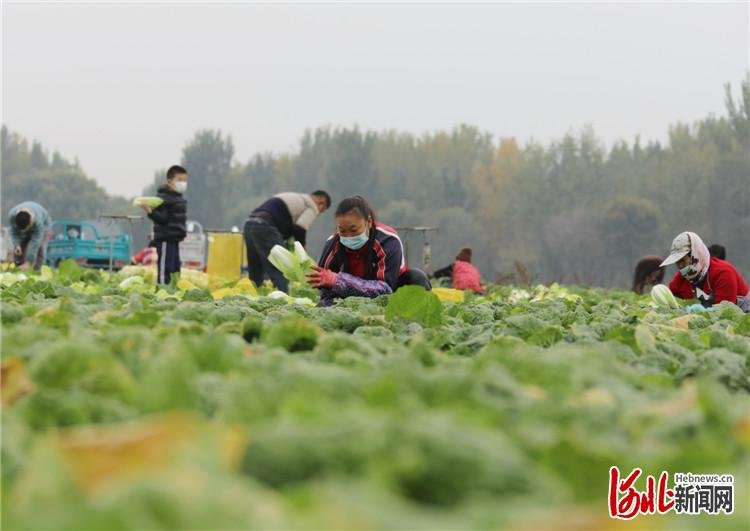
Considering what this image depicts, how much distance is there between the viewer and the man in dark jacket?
508 inches

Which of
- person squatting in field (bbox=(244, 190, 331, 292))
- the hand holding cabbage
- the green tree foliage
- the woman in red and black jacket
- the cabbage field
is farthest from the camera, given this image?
the green tree foliage

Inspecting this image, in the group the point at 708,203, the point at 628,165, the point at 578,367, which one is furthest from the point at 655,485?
the point at 628,165

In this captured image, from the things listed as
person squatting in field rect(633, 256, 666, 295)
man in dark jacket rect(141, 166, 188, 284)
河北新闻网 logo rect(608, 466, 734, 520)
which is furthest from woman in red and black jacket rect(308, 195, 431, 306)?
person squatting in field rect(633, 256, 666, 295)

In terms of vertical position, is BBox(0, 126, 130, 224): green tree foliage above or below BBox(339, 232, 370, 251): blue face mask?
above

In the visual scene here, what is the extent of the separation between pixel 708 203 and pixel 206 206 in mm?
51428

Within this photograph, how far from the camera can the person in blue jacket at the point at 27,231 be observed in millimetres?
15406

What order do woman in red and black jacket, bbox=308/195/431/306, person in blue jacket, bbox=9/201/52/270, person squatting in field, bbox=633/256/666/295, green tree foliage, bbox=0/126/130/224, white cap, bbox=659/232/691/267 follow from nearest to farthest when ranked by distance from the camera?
1. woman in red and black jacket, bbox=308/195/431/306
2. white cap, bbox=659/232/691/267
3. person in blue jacket, bbox=9/201/52/270
4. person squatting in field, bbox=633/256/666/295
5. green tree foliage, bbox=0/126/130/224

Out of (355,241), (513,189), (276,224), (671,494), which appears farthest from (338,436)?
(513,189)

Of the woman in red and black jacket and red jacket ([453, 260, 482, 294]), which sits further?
red jacket ([453, 260, 482, 294])

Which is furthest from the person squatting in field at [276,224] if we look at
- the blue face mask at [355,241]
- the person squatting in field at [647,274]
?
the person squatting in field at [647,274]

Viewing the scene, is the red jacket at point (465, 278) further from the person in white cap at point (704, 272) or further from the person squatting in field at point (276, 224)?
the person in white cap at point (704, 272)

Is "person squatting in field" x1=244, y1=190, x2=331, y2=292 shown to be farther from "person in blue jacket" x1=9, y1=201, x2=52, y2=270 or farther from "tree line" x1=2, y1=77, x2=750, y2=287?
"tree line" x1=2, y1=77, x2=750, y2=287

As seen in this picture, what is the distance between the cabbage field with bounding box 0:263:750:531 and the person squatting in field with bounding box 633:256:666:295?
1386cm

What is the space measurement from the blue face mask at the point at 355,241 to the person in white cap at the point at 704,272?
318cm
